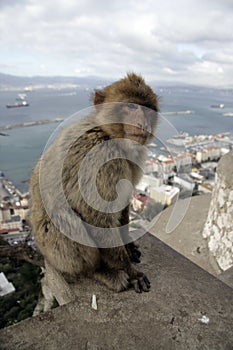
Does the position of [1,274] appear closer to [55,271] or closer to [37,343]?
[55,271]

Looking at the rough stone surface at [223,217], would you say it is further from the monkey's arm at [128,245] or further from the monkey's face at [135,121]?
the monkey's face at [135,121]

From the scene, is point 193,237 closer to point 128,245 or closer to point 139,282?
point 128,245

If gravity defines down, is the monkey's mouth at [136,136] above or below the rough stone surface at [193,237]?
above

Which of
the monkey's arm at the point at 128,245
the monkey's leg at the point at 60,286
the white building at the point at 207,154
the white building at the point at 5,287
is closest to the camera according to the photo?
the monkey's leg at the point at 60,286

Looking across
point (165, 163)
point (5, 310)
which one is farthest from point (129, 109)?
point (5, 310)

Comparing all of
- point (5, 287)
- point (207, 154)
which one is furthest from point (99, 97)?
point (207, 154)

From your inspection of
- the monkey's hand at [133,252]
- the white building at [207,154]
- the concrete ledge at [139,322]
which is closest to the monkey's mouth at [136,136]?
the monkey's hand at [133,252]

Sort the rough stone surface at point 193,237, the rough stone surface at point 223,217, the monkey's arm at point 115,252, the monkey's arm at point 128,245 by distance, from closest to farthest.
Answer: the monkey's arm at point 115,252 < the monkey's arm at point 128,245 < the rough stone surface at point 223,217 < the rough stone surface at point 193,237
